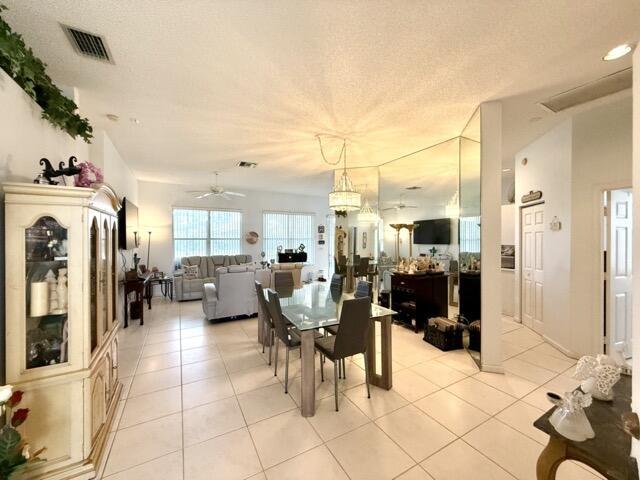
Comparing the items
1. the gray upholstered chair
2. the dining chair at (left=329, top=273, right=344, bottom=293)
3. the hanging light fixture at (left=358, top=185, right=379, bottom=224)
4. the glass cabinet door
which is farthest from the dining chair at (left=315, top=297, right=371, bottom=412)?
the hanging light fixture at (left=358, top=185, right=379, bottom=224)

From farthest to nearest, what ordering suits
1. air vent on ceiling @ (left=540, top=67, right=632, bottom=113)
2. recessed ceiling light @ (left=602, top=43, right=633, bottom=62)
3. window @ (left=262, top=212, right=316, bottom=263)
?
window @ (left=262, top=212, right=316, bottom=263)
air vent on ceiling @ (left=540, top=67, right=632, bottom=113)
recessed ceiling light @ (left=602, top=43, right=633, bottom=62)

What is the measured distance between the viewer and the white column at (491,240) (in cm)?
284

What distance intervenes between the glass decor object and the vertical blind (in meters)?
3.80

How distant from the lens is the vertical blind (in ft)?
10.0

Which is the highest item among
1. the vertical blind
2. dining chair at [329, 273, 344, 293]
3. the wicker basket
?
the vertical blind

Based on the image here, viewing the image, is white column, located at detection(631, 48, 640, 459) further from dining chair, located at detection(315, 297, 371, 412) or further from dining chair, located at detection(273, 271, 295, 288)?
dining chair, located at detection(273, 271, 295, 288)

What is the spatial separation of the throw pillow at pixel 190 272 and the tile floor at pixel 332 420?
314 cm

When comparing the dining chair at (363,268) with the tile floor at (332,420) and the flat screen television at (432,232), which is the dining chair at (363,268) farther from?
the tile floor at (332,420)

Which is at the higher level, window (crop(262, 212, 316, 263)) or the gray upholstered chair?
window (crop(262, 212, 316, 263))

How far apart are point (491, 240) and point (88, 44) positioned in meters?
4.08

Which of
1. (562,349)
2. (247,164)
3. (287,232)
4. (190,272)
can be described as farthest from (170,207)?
(562,349)

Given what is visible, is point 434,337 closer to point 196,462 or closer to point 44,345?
point 196,462

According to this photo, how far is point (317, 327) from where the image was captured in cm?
232

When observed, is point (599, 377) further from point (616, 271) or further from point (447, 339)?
point (616, 271)
